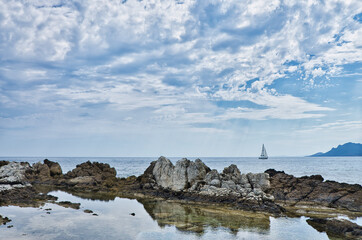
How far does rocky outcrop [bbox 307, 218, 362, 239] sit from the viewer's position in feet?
77.8

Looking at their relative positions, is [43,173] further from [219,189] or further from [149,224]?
[149,224]

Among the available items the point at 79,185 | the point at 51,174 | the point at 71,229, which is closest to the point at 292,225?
the point at 71,229

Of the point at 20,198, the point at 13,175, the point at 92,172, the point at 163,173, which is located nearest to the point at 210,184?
the point at 163,173

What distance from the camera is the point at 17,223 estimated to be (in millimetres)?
27000

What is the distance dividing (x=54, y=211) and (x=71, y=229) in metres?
9.08

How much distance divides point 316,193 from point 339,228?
14.5 metres

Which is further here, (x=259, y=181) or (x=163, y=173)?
(x=163, y=173)

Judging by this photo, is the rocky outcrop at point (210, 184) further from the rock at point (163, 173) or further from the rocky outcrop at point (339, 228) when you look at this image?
the rocky outcrop at point (339, 228)

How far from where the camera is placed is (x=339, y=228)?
82.7ft

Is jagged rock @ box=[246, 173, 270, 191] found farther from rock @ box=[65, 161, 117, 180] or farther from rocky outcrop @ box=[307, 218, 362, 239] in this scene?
rock @ box=[65, 161, 117, 180]

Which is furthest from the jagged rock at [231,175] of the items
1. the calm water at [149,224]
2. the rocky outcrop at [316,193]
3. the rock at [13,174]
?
the rock at [13,174]

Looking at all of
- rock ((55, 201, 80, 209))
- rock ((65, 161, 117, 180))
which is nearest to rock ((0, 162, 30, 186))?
rock ((65, 161, 117, 180))

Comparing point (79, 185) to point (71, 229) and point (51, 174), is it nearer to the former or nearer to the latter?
point (51, 174)

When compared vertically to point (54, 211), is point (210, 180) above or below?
above
